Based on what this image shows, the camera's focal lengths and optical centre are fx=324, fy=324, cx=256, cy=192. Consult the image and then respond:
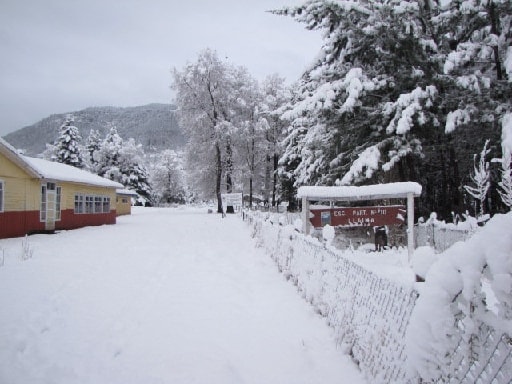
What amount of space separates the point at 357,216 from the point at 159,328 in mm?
5418

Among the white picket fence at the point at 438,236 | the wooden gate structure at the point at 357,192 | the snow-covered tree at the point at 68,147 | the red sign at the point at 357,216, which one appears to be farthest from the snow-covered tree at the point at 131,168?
the red sign at the point at 357,216

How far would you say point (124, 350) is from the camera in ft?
13.2

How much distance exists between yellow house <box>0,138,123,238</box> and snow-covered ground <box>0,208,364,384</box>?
885cm

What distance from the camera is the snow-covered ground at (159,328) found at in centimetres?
355

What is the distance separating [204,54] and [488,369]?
36.6 m

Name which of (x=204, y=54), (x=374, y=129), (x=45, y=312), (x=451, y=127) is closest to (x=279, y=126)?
(x=204, y=54)

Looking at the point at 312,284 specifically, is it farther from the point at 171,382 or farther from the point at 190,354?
the point at 171,382

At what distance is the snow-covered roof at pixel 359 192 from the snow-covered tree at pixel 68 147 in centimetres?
4686

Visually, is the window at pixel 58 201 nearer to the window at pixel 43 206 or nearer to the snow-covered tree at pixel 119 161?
the window at pixel 43 206

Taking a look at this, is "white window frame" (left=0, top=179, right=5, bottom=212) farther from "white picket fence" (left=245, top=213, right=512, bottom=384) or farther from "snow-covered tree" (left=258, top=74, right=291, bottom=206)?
"snow-covered tree" (left=258, top=74, right=291, bottom=206)

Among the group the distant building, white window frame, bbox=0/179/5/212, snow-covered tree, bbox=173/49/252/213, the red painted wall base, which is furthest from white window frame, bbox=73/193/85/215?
snow-covered tree, bbox=173/49/252/213

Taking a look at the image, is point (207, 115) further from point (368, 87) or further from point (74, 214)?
point (368, 87)

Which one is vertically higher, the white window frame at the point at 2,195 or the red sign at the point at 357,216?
the white window frame at the point at 2,195

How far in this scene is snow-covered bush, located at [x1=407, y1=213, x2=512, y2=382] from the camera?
1.66 metres
